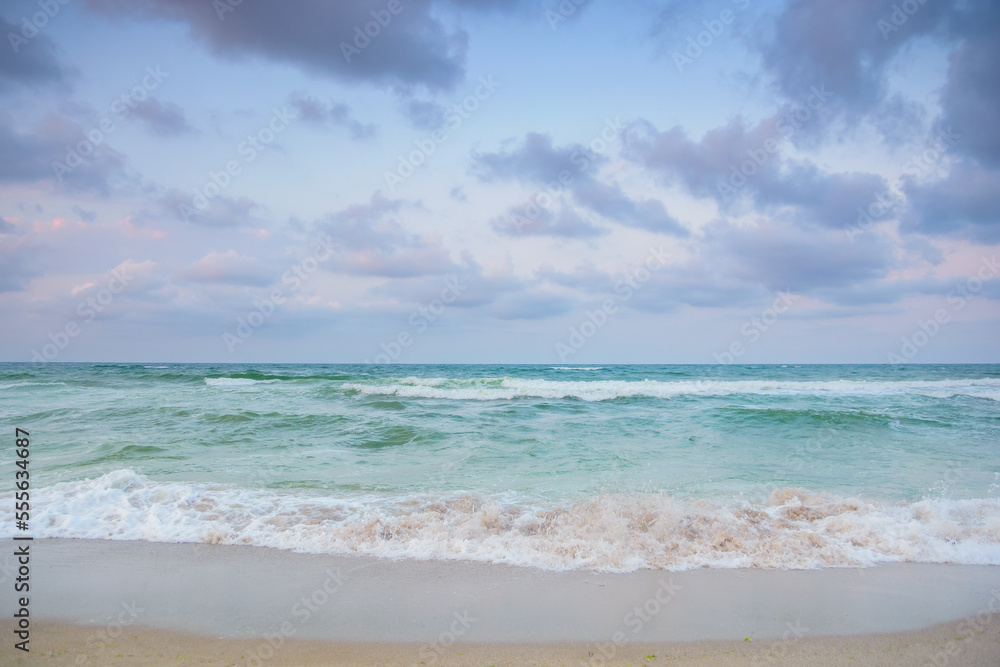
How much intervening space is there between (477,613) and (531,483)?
444 cm

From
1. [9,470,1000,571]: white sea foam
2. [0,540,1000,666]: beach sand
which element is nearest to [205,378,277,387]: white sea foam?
[9,470,1000,571]: white sea foam

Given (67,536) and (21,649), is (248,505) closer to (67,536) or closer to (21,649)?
(67,536)

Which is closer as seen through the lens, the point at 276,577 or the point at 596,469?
the point at 276,577

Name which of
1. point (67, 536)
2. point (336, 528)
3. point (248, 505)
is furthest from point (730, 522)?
point (67, 536)

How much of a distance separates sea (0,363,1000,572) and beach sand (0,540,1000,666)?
1.46 feet

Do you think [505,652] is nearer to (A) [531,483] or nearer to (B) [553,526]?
(B) [553,526]


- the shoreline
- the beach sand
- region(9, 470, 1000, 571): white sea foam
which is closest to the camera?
the shoreline

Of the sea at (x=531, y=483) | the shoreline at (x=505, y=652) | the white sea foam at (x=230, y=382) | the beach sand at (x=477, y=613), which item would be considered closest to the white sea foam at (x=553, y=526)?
the sea at (x=531, y=483)

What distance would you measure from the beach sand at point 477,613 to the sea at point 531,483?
445 mm

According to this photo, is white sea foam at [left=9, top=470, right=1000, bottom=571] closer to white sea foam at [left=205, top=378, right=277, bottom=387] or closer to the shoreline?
the shoreline

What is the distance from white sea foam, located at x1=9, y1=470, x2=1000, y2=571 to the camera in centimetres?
547

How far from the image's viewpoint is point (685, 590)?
4.70 meters

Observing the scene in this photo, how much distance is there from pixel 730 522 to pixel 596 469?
355cm

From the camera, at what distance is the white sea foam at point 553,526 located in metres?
5.47
